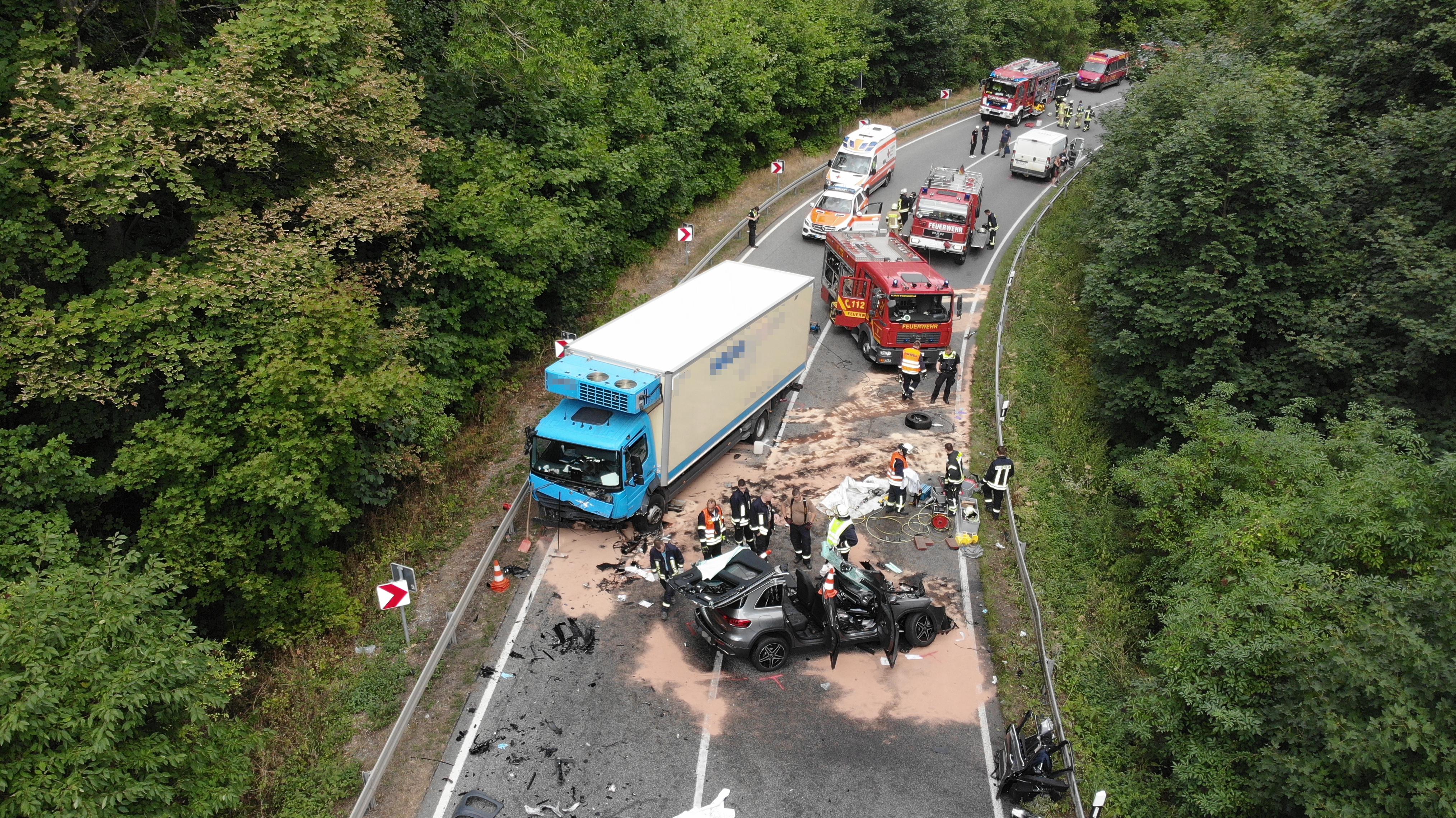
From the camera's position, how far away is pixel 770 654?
12.5m

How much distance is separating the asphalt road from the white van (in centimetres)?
2645

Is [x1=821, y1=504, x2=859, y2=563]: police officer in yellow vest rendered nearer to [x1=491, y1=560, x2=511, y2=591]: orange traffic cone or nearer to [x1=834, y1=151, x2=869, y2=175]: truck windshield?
[x1=491, y1=560, x2=511, y2=591]: orange traffic cone

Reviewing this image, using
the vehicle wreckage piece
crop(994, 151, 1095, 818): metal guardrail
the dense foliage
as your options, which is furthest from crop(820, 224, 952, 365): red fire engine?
the vehicle wreckage piece

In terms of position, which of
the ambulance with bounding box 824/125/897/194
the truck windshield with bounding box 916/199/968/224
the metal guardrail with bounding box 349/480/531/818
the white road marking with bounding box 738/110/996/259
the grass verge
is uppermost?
the ambulance with bounding box 824/125/897/194

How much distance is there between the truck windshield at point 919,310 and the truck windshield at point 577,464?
389 inches

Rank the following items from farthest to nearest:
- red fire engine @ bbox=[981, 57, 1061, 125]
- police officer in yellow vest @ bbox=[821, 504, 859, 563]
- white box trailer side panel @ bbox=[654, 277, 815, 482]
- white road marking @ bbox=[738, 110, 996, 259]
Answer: red fire engine @ bbox=[981, 57, 1061, 125]
white road marking @ bbox=[738, 110, 996, 259]
white box trailer side panel @ bbox=[654, 277, 815, 482]
police officer in yellow vest @ bbox=[821, 504, 859, 563]

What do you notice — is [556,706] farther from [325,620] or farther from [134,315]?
[134,315]

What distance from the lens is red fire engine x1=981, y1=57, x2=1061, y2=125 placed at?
4319 centimetres

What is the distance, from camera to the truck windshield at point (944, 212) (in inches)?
1104

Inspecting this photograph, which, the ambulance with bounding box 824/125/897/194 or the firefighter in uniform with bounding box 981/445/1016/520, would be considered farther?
the ambulance with bounding box 824/125/897/194

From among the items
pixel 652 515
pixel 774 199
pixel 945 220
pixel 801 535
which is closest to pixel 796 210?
pixel 774 199

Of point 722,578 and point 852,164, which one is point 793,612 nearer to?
point 722,578

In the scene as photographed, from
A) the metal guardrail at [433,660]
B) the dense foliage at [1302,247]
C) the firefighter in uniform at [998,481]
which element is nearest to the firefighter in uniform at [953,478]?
the firefighter in uniform at [998,481]

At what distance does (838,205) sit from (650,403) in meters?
16.7
